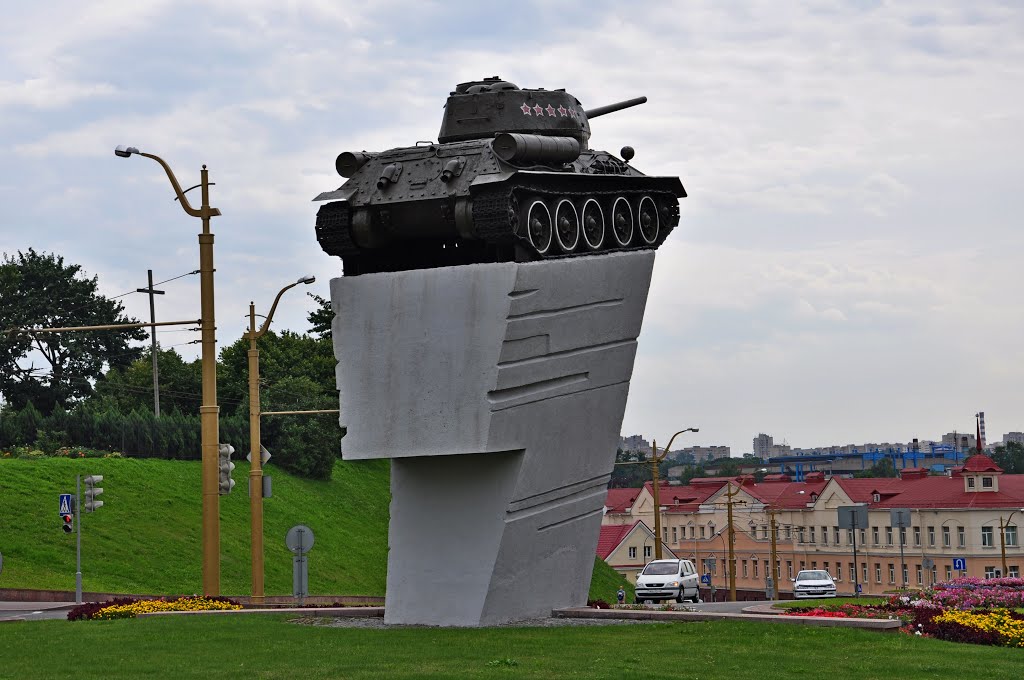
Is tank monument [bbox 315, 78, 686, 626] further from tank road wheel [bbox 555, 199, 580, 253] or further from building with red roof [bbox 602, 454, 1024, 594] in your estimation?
building with red roof [bbox 602, 454, 1024, 594]

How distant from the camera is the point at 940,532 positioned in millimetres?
88438

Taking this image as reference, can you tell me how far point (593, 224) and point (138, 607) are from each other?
1056 centimetres

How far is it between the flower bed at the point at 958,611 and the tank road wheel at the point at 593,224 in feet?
24.1

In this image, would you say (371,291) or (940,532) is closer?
(371,291)

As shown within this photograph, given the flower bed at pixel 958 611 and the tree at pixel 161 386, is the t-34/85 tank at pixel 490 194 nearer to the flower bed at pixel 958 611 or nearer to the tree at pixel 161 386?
the flower bed at pixel 958 611

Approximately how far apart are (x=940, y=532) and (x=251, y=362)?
213ft

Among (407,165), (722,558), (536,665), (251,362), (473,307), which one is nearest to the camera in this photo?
(536,665)

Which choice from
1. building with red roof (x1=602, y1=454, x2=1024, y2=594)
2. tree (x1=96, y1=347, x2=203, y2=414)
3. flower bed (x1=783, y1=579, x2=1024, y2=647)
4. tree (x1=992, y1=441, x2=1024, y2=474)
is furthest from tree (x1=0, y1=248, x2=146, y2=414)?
tree (x1=992, y1=441, x2=1024, y2=474)

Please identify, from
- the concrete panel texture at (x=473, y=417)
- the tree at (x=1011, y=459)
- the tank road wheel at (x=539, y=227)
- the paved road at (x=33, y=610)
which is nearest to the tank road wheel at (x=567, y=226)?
the tank road wheel at (x=539, y=227)

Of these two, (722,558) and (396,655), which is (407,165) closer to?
(396,655)

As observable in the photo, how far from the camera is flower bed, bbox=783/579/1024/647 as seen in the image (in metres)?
20.5

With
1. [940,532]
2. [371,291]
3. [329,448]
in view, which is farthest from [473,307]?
[940,532]

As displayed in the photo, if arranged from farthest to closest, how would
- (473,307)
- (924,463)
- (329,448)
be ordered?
(924,463)
(329,448)
(473,307)

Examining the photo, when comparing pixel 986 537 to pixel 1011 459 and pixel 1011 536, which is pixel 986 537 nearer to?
pixel 1011 536
